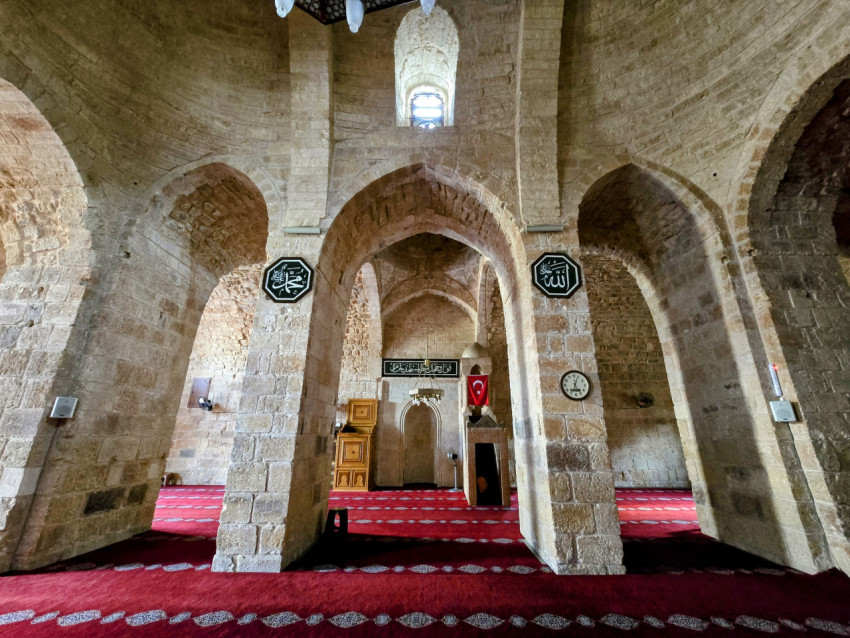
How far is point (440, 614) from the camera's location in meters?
2.15

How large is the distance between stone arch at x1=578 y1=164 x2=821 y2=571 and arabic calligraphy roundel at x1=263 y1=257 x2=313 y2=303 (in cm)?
346

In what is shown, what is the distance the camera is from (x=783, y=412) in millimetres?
2980

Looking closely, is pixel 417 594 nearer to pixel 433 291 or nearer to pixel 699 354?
pixel 699 354

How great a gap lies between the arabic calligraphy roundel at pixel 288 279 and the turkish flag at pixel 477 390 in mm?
4811

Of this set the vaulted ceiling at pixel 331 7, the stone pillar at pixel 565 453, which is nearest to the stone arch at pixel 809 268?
the stone pillar at pixel 565 453

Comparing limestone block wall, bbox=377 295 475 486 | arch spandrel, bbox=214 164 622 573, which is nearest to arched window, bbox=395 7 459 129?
arch spandrel, bbox=214 164 622 573

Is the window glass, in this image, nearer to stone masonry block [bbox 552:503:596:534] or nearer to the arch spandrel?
the arch spandrel

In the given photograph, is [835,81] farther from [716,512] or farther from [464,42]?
[716,512]

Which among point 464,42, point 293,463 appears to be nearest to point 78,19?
point 464,42

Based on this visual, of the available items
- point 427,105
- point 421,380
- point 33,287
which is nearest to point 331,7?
point 427,105

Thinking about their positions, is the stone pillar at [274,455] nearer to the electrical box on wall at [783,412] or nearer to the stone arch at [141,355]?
the stone arch at [141,355]

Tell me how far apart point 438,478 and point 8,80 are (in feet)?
30.0

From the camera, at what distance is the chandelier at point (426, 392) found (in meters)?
8.34

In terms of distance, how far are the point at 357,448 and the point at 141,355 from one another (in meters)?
5.40
